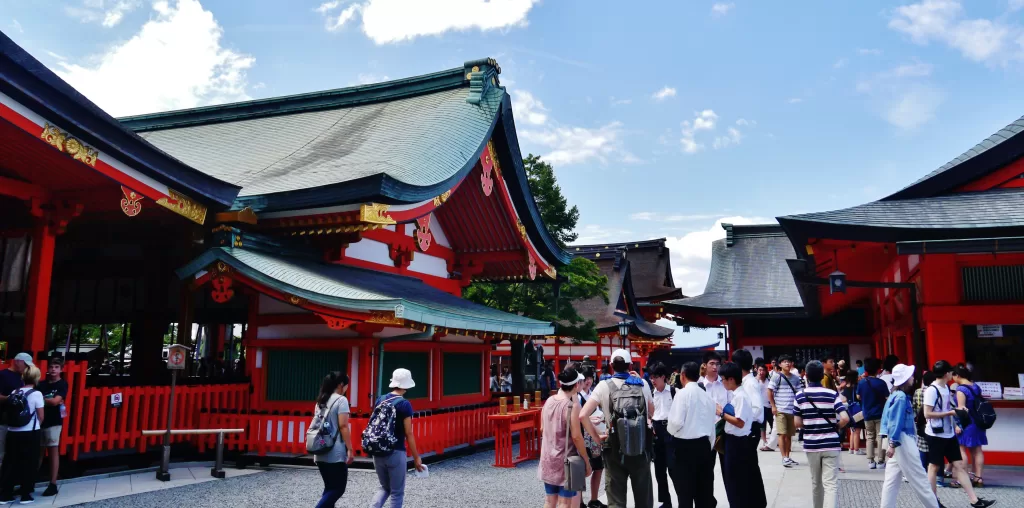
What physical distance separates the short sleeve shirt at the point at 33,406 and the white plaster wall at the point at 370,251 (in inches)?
196

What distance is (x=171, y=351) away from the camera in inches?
340

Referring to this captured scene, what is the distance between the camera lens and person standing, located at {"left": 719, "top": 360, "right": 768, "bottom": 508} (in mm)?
6109

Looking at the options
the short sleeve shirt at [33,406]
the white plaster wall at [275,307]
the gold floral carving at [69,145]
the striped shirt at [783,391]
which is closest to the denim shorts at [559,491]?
the short sleeve shirt at [33,406]

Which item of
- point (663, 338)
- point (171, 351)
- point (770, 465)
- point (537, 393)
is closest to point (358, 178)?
point (171, 351)

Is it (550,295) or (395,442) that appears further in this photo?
(550,295)

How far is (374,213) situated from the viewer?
9.40 metres

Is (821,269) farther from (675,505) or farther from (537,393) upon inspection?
(675,505)

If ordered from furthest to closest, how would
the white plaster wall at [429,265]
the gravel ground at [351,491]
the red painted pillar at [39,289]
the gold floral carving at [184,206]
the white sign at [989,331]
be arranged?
1. the white plaster wall at [429,265]
2. the white sign at [989,331]
3. the gold floral carving at [184,206]
4. the red painted pillar at [39,289]
5. the gravel ground at [351,491]

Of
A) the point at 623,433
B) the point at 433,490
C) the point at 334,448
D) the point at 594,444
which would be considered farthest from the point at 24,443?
the point at 623,433

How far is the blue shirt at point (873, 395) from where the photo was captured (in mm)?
8664

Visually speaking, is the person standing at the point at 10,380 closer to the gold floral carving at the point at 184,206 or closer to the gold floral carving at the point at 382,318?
the gold floral carving at the point at 184,206

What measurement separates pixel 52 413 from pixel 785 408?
1006 cm

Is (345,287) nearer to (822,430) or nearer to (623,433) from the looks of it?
(623,433)

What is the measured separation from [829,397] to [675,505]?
2.35 meters
